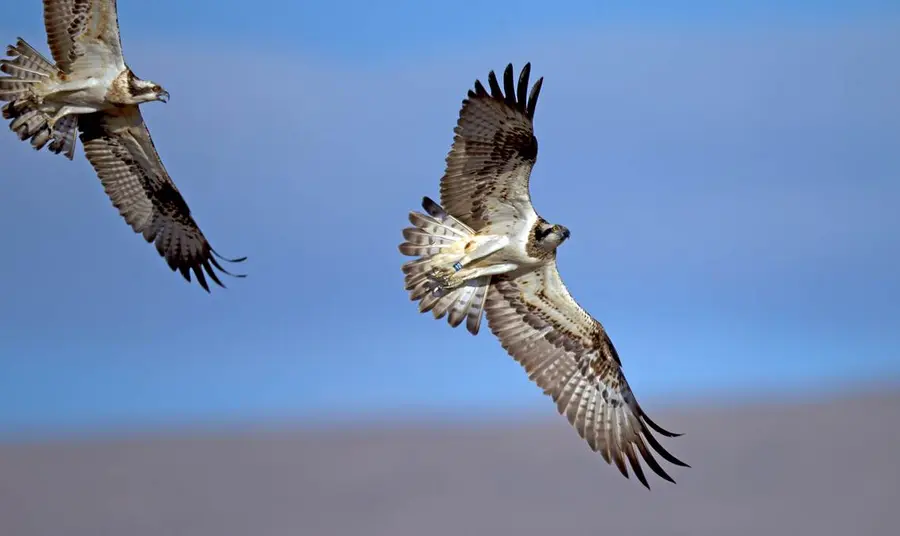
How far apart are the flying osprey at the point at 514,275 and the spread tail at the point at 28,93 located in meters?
3.30

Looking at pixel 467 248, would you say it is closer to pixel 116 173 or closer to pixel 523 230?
pixel 523 230

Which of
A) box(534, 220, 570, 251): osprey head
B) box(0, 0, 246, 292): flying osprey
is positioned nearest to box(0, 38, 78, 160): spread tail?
box(0, 0, 246, 292): flying osprey

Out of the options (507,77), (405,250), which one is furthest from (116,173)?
(507,77)

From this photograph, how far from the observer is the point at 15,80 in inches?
509

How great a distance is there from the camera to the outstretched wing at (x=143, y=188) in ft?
44.1

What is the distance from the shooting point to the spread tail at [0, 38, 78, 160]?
1291cm

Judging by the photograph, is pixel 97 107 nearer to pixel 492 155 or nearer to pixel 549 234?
pixel 492 155

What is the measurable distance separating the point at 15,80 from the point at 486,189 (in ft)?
13.3

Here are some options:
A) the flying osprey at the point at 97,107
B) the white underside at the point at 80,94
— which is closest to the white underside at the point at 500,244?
the flying osprey at the point at 97,107

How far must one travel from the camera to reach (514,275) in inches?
493

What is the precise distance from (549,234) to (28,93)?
444 cm

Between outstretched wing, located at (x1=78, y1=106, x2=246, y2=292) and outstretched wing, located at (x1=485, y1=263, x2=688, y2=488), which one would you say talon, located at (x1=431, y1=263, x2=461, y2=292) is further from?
outstretched wing, located at (x1=78, y1=106, x2=246, y2=292)

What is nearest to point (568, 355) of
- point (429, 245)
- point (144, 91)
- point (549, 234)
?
point (549, 234)

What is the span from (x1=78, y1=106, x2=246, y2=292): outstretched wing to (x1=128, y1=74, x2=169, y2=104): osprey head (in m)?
0.33
